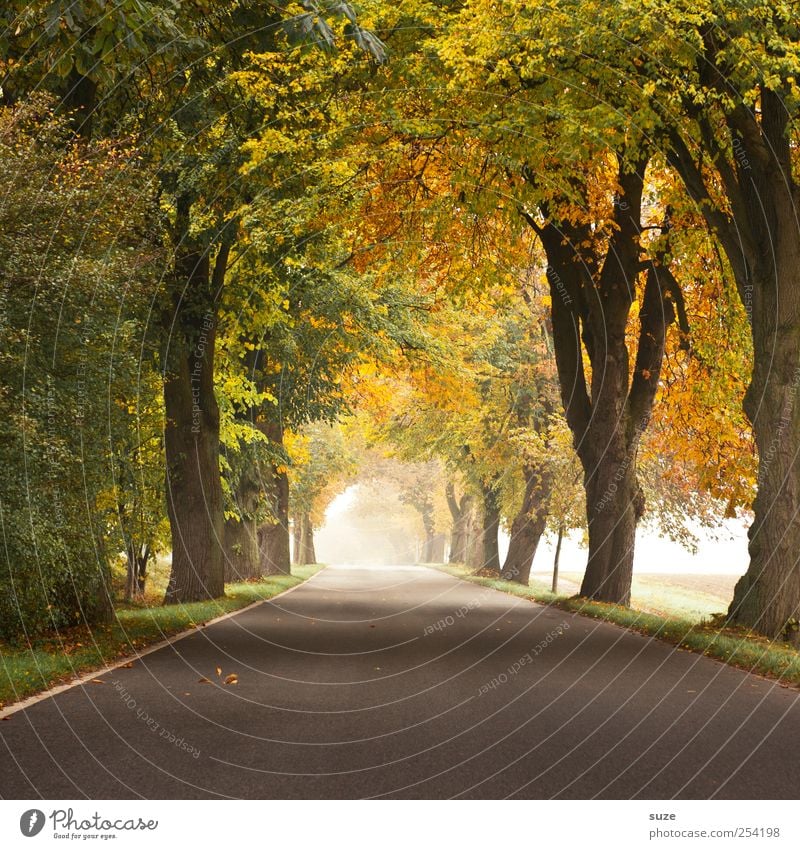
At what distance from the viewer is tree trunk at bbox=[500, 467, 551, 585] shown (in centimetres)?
3394

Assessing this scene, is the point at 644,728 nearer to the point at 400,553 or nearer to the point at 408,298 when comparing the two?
the point at 408,298

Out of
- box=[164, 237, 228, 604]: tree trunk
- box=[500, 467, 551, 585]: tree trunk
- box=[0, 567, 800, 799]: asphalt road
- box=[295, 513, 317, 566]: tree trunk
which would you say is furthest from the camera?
box=[295, 513, 317, 566]: tree trunk

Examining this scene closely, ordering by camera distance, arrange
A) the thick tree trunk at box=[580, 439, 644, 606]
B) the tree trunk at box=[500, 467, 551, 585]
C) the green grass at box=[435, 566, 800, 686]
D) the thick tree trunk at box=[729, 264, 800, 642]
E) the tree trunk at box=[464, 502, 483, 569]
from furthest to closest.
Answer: the tree trunk at box=[464, 502, 483, 569] < the tree trunk at box=[500, 467, 551, 585] < the thick tree trunk at box=[580, 439, 644, 606] < the thick tree trunk at box=[729, 264, 800, 642] < the green grass at box=[435, 566, 800, 686]

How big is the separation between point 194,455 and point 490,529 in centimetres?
2538

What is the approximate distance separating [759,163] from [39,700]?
1200cm

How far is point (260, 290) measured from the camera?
2019 centimetres

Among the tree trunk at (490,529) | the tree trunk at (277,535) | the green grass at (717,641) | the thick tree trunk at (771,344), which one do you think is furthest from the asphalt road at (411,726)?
the tree trunk at (490,529)

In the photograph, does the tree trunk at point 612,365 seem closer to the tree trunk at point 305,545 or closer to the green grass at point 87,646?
the green grass at point 87,646

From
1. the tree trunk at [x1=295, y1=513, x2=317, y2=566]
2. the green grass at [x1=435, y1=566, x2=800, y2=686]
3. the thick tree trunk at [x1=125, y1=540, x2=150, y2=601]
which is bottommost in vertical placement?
the tree trunk at [x1=295, y1=513, x2=317, y2=566]

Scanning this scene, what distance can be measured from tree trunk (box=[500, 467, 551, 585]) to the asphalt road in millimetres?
18915

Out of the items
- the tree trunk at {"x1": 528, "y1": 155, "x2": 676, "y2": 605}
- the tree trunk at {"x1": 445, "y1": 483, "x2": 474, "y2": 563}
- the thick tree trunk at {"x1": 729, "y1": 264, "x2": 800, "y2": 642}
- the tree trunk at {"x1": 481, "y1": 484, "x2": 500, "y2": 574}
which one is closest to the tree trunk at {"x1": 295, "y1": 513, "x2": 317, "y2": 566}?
the tree trunk at {"x1": 445, "y1": 483, "x2": 474, "y2": 563}

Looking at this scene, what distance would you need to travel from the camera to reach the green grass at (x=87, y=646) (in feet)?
32.8

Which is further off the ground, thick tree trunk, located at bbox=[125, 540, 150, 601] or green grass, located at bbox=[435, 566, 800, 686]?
green grass, located at bbox=[435, 566, 800, 686]

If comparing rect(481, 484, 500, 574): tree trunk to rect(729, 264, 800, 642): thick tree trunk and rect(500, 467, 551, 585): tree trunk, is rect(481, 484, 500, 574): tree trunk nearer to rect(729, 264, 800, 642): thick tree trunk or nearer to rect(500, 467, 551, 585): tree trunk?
rect(500, 467, 551, 585): tree trunk
